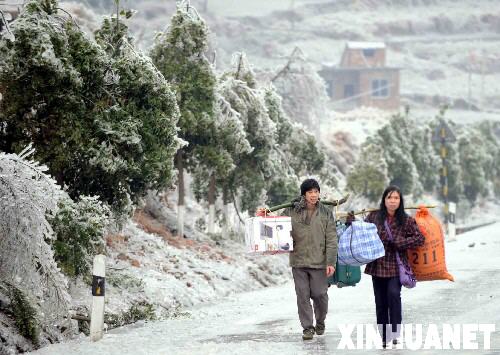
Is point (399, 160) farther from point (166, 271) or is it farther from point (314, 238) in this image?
point (314, 238)

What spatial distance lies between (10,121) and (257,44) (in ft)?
598

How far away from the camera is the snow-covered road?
41.4 ft

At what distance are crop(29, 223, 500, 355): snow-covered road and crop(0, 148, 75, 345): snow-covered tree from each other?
0.52 m

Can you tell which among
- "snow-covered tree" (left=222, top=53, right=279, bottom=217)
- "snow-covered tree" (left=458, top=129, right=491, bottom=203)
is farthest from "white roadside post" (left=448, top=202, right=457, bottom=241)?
"snow-covered tree" (left=458, top=129, right=491, bottom=203)

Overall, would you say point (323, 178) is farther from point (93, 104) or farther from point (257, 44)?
point (257, 44)

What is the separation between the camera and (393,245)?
1263cm

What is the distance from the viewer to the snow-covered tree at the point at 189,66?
1078 inches

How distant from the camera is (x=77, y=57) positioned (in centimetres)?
1819

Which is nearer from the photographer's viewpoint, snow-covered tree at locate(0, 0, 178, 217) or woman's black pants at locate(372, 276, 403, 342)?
woman's black pants at locate(372, 276, 403, 342)

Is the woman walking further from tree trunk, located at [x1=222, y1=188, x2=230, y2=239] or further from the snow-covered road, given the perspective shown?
tree trunk, located at [x1=222, y1=188, x2=230, y2=239]

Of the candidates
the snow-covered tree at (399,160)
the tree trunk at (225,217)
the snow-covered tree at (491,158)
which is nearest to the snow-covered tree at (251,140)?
the tree trunk at (225,217)

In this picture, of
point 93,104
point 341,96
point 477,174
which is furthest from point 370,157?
point 341,96

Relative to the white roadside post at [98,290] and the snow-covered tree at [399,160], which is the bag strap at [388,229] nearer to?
the white roadside post at [98,290]

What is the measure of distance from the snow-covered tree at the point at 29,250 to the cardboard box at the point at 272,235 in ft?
7.96
